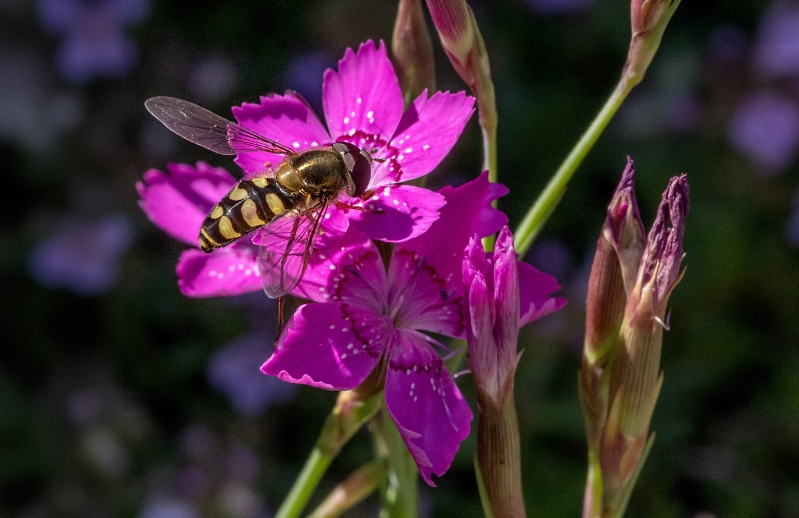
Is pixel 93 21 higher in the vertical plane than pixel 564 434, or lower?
higher

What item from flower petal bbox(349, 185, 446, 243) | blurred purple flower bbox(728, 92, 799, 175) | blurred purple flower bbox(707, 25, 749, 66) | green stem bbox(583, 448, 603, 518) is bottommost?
blurred purple flower bbox(728, 92, 799, 175)

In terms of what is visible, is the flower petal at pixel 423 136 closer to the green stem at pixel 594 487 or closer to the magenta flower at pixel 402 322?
the magenta flower at pixel 402 322

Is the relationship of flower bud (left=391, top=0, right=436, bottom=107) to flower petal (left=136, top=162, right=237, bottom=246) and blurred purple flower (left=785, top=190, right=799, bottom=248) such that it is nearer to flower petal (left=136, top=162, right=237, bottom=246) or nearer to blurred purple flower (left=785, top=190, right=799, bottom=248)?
flower petal (left=136, top=162, right=237, bottom=246)

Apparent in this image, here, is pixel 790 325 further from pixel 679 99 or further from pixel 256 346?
pixel 256 346

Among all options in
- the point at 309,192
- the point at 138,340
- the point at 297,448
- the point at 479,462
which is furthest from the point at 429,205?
the point at 138,340

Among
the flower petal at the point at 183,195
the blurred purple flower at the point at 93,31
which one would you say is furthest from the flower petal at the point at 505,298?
the blurred purple flower at the point at 93,31

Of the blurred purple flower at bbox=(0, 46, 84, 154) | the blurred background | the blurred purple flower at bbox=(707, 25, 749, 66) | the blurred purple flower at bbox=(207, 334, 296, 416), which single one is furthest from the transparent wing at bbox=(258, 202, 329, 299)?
the blurred purple flower at bbox=(0, 46, 84, 154)
